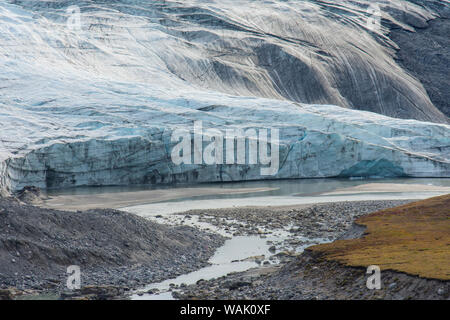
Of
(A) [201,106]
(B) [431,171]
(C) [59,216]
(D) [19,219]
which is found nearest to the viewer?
(D) [19,219]

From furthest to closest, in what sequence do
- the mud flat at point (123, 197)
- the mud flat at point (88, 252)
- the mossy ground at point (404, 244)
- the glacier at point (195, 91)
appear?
the glacier at point (195, 91), the mud flat at point (123, 197), the mud flat at point (88, 252), the mossy ground at point (404, 244)

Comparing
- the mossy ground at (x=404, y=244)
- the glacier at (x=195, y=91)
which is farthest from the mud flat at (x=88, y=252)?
the glacier at (x=195, y=91)

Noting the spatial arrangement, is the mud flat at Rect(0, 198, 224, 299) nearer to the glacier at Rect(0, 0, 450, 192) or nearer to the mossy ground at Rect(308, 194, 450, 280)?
the mossy ground at Rect(308, 194, 450, 280)

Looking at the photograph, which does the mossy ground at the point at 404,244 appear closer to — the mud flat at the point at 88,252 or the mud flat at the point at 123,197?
the mud flat at the point at 88,252

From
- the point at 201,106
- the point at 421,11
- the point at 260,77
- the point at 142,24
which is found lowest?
the point at 201,106

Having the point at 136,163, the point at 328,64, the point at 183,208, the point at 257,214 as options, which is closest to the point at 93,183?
the point at 136,163

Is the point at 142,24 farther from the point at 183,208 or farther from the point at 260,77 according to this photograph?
the point at 183,208

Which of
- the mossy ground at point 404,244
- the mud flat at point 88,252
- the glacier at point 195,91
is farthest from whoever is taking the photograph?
the glacier at point 195,91
